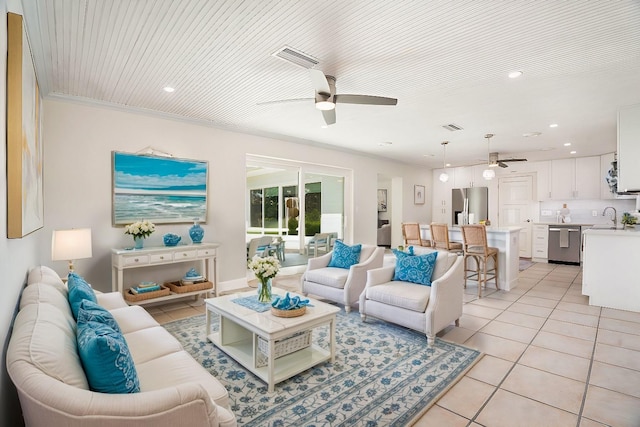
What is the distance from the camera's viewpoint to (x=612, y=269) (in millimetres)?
4156

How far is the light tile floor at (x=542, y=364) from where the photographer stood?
2002mm

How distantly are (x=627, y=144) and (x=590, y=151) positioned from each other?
327 cm

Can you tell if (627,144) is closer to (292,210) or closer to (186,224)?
(292,210)

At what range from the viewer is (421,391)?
2.23 metres

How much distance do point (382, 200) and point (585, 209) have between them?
4937 millimetres

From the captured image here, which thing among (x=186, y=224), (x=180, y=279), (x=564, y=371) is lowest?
(x=564, y=371)

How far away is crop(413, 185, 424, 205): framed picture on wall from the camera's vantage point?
8.98m

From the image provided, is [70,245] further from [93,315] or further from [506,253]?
[506,253]

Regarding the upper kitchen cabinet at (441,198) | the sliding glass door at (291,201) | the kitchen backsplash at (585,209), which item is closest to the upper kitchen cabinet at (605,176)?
the kitchen backsplash at (585,209)

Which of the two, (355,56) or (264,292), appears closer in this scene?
(355,56)

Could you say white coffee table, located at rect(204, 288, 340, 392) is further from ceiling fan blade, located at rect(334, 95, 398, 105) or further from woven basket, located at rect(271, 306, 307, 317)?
ceiling fan blade, located at rect(334, 95, 398, 105)

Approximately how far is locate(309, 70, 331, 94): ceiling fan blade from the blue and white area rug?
2.30 metres

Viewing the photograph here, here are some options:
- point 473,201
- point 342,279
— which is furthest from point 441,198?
point 342,279

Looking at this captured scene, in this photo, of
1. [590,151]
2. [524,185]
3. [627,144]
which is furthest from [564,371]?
[524,185]
